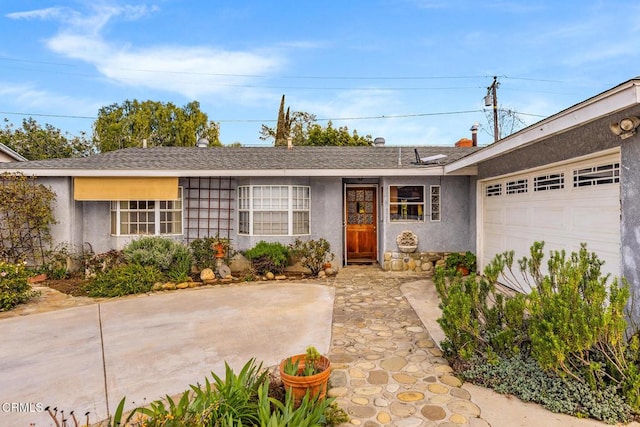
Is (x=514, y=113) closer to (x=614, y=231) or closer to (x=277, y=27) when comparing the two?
(x=277, y=27)

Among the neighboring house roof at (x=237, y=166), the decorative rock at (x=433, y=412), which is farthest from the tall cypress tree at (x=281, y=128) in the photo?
the decorative rock at (x=433, y=412)

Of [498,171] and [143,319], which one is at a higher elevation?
[498,171]

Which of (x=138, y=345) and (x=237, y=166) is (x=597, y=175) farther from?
(x=237, y=166)

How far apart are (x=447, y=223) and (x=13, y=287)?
1033 cm

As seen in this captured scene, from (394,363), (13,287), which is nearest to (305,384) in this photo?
(394,363)

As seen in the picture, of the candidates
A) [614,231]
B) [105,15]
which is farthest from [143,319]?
[105,15]

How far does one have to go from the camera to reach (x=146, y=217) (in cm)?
988

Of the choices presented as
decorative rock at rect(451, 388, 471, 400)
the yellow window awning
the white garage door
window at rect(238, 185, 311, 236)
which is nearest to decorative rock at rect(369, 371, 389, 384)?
decorative rock at rect(451, 388, 471, 400)

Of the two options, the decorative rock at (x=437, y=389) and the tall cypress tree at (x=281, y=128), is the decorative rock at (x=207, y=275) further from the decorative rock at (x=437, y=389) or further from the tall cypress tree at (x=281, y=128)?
the tall cypress tree at (x=281, y=128)

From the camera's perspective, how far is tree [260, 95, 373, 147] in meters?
24.7

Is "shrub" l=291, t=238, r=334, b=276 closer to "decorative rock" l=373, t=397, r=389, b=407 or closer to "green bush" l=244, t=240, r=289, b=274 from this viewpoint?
"green bush" l=244, t=240, r=289, b=274

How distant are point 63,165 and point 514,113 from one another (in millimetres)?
24627

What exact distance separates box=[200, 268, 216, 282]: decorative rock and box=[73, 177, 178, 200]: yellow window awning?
2258mm

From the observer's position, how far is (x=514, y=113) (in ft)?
74.0
